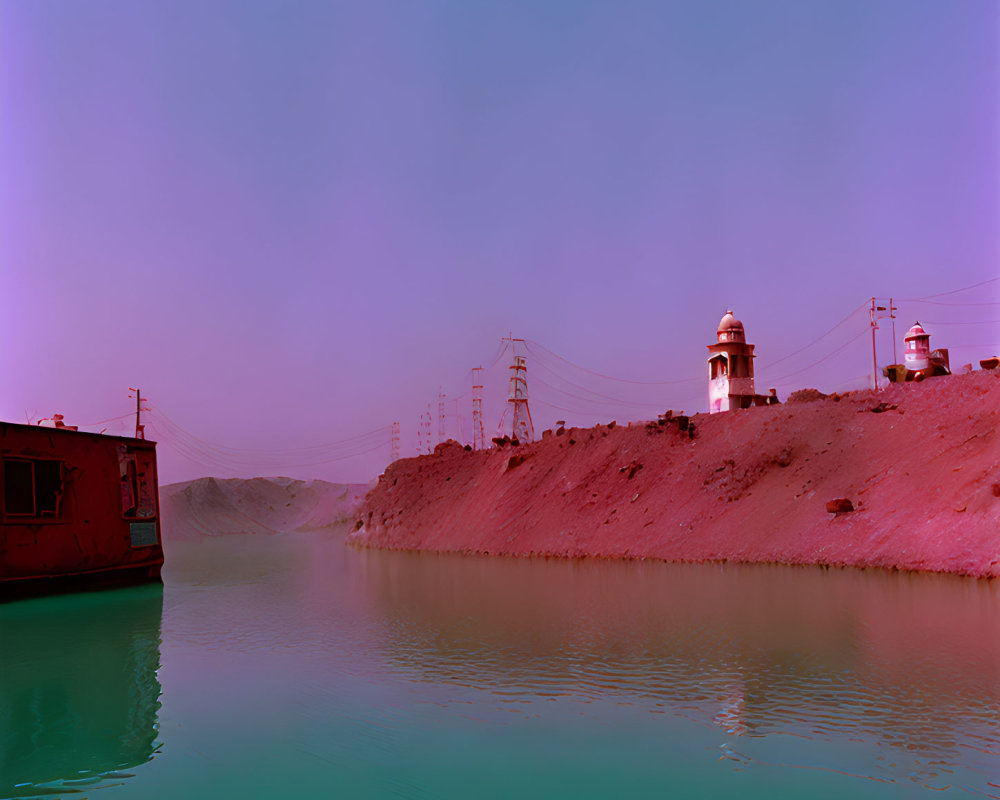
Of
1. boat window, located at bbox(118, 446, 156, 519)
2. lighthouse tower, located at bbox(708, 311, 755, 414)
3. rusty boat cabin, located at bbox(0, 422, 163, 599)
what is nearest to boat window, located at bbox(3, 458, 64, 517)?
rusty boat cabin, located at bbox(0, 422, 163, 599)

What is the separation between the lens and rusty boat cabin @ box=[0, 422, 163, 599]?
25.4 meters

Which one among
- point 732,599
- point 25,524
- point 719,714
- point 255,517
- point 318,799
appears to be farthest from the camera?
point 255,517

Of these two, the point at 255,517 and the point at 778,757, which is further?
the point at 255,517

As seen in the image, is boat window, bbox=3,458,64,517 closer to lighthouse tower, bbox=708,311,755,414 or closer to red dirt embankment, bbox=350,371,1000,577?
red dirt embankment, bbox=350,371,1000,577

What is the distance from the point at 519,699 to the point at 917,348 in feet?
175

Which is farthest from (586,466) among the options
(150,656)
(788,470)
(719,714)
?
(719,714)

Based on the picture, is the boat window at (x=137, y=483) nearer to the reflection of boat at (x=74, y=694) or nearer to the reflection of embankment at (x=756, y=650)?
the reflection of boat at (x=74, y=694)

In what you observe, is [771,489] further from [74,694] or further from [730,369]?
[74,694]

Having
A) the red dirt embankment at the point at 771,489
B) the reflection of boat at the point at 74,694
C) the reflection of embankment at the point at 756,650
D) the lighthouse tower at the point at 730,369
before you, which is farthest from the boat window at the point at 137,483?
the lighthouse tower at the point at 730,369

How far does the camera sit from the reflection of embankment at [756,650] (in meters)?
10.6

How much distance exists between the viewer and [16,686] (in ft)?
45.9

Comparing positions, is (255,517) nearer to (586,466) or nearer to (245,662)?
(586,466)

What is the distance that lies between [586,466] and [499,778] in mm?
45559

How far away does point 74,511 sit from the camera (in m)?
27.5
